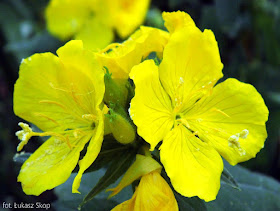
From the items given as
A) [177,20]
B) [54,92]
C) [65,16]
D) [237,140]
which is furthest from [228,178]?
[65,16]

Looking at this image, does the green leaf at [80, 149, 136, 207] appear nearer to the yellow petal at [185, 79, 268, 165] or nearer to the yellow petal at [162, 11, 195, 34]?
the yellow petal at [185, 79, 268, 165]

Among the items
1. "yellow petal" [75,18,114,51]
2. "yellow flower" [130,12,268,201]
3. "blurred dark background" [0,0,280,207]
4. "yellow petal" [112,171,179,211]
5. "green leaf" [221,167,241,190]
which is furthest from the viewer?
"yellow petal" [75,18,114,51]

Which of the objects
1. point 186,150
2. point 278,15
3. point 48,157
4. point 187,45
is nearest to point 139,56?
point 187,45

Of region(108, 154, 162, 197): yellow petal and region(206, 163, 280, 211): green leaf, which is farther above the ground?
region(108, 154, 162, 197): yellow petal

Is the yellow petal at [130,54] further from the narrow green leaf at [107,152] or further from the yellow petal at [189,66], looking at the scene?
the narrow green leaf at [107,152]

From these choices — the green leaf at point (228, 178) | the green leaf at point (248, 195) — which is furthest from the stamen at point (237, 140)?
the green leaf at point (248, 195)

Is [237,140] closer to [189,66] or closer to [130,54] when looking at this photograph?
[189,66]

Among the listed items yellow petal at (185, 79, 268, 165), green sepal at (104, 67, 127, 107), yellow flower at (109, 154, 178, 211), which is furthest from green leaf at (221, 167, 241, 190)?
green sepal at (104, 67, 127, 107)
